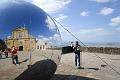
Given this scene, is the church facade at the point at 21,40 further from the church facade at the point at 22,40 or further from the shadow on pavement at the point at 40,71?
the shadow on pavement at the point at 40,71

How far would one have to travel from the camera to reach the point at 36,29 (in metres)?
4.96

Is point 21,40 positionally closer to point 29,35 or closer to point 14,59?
point 29,35

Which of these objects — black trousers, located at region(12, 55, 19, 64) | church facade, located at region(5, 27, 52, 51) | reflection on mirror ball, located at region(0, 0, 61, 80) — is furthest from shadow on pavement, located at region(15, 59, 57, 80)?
church facade, located at region(5, 27, 52, 51)

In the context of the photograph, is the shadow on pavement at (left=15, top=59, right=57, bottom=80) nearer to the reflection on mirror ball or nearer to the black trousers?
the reflection on mirror ball

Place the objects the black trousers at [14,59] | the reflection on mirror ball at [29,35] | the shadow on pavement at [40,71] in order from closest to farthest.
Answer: the reflection on mirror ball at [29,35], the black trousers at [14,59], the shadow on pavement at [40,71]

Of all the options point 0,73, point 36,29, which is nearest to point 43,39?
point 36,29

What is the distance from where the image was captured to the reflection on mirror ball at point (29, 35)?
183 inches

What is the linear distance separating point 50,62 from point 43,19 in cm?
96

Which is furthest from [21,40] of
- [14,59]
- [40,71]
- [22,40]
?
[40,71]

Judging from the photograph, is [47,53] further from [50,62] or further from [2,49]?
[2,49]

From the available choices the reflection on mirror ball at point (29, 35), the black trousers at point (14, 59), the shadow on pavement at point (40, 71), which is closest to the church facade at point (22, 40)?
the reflection on mirror ball at point (29, 35)

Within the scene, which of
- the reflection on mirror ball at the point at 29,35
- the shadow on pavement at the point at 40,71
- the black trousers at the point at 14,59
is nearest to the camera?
the reflection on mirror ball at the point at 29,35

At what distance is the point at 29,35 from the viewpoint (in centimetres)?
484

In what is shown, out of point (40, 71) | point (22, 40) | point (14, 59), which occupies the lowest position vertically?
point (40, 71)
